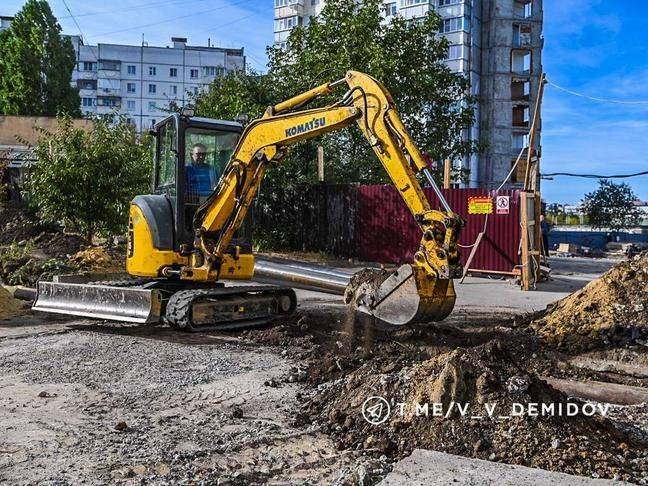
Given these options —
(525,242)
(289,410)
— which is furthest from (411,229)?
(289,410)

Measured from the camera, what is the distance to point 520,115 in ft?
211

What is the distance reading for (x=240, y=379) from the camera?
682 centimetres

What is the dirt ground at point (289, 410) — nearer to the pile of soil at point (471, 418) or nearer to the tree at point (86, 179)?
the pile of soil at point (471, 418)

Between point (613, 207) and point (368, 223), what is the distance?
28041 millimetres

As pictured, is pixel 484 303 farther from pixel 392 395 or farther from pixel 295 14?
pixel 295 14

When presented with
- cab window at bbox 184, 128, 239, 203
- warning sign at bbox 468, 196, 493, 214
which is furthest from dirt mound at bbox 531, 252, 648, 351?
warning sign at bbox 468, 196, 493, 214

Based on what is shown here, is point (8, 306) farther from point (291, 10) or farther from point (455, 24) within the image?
point (291, 10)

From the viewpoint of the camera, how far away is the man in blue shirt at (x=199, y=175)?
31.3 ft

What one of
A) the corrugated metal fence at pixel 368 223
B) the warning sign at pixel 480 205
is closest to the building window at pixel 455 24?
the corrugated metal fence at pixel 368 223

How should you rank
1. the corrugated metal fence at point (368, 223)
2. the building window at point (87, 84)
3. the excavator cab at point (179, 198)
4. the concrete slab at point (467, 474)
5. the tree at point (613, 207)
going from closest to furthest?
A: the concrete slab at point (467, 474), the excavator cab at point (179, 198), the corrugated metal fence at point (368, 223), the tree at point (613, 207), the building window at point (87, 84)

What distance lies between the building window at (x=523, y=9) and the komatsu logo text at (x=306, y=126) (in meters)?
61.9

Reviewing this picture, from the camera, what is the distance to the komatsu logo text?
27.5 ft

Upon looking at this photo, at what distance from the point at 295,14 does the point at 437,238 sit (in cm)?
7284

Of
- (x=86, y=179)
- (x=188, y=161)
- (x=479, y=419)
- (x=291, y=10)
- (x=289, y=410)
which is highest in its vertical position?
(x=291, y=10)
